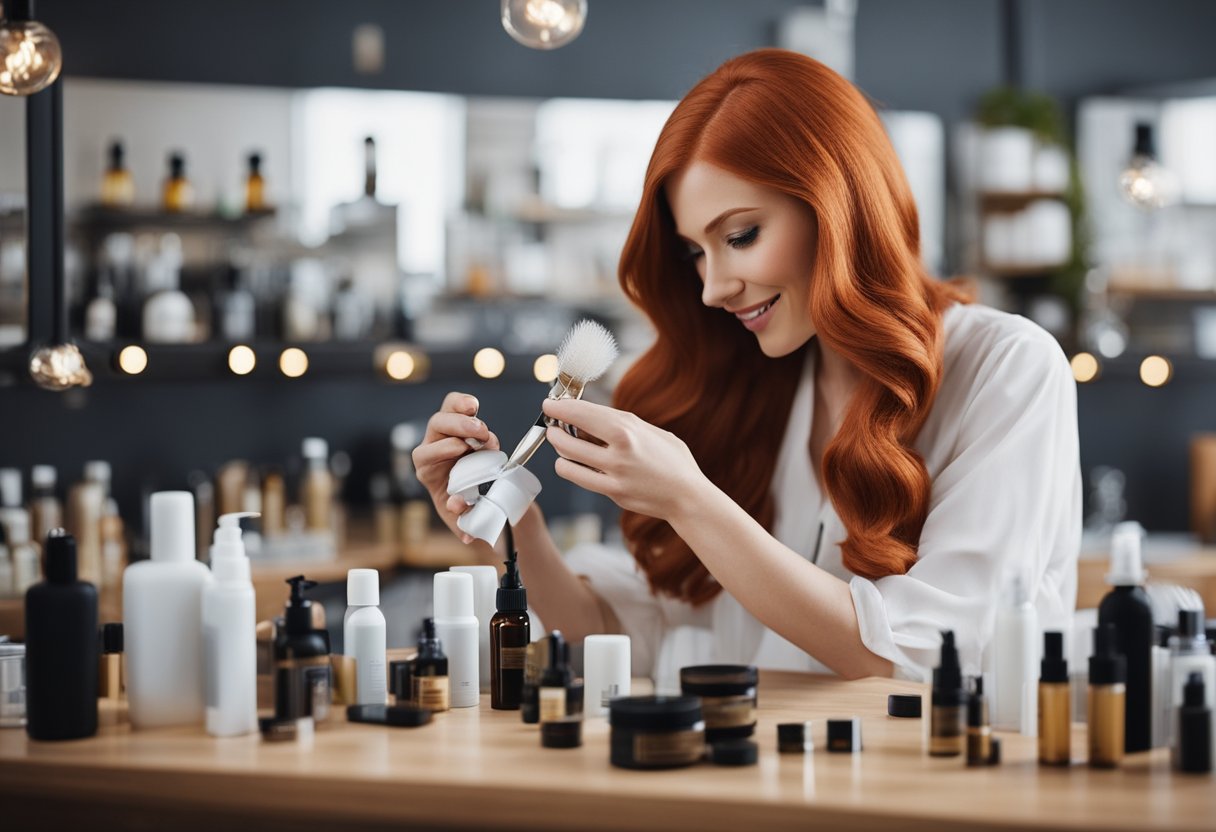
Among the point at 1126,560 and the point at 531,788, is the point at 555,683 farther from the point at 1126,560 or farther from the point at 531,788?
the point at 1126,560

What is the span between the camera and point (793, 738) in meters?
1.31

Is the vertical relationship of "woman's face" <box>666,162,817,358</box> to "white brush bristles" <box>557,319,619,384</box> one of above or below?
above

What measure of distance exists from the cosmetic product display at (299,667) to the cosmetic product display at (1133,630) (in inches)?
31.7

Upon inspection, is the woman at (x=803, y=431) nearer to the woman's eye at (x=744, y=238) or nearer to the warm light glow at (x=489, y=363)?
the woman's eye at (x=744, y=238)

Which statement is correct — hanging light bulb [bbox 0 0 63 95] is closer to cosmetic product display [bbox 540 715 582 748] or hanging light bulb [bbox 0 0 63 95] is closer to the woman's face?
the woman's face

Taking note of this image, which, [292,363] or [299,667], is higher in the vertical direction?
[292,363]

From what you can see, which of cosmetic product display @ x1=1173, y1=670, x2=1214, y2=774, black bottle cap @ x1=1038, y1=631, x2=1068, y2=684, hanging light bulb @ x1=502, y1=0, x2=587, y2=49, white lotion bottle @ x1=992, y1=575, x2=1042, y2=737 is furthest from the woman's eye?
cosmetic product display @ x1=1173, y1=670, x2=1214, y2=774

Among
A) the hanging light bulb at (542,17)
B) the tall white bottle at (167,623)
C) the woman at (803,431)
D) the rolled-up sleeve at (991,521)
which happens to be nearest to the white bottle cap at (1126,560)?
the rolled-up sleeve at (991,521)

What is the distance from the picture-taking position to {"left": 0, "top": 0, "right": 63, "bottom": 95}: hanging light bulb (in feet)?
6.06

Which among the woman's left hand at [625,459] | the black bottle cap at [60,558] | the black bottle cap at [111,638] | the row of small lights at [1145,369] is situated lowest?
the black bottle cap at [111,638]

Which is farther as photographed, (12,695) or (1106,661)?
(12,695)

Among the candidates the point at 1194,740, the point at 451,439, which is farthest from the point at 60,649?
the point at 1194,740

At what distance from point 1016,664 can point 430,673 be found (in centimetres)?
65

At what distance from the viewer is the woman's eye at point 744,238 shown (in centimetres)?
185
